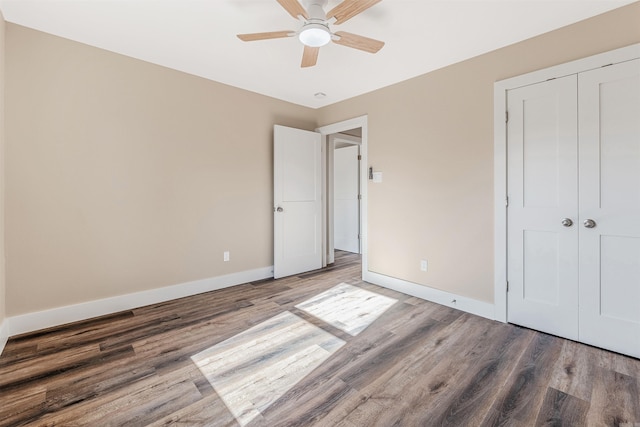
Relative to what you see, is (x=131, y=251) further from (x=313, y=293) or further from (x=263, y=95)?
(x=263, y=95)

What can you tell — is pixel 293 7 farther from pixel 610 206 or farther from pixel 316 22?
pixel 610 206

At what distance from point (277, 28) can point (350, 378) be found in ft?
9.05

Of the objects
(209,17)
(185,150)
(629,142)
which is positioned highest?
(209,17)

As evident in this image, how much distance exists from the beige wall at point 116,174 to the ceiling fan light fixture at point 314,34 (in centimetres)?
179

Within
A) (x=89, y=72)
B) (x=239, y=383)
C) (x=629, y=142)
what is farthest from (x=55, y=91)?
(x=629, y=142)

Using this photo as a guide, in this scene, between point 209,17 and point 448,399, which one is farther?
point 209,17

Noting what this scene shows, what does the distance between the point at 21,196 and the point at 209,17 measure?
216cm

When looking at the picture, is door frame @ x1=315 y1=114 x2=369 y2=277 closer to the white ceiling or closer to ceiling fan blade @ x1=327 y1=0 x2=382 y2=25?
the white ceiling

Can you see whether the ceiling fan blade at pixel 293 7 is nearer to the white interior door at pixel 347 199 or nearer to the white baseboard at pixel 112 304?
the white baseboard at pixel 112 304

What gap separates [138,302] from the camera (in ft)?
9.75

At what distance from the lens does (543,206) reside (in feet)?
7.92

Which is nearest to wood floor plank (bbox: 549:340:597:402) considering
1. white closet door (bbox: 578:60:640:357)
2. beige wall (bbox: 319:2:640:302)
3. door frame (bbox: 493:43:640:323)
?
white closet door (bbox: 578:60:640:357)

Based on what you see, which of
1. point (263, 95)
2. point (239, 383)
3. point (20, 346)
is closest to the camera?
point (239, 383)

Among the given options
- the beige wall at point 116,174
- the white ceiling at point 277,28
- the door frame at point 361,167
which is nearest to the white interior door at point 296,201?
the door frame at point 361,167
